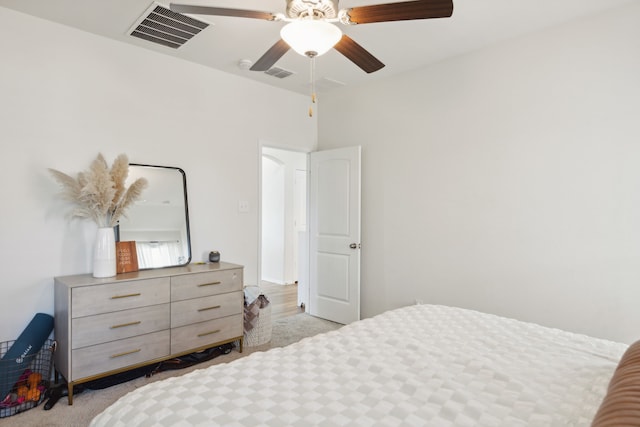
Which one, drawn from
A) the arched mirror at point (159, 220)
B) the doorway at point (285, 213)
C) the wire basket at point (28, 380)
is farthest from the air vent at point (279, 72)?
the wire basket at point (28, 380)

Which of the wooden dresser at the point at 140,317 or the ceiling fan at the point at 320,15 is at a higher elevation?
the ceiling fan at the point at 320,15

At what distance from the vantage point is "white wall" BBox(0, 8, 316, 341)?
8.59 ft

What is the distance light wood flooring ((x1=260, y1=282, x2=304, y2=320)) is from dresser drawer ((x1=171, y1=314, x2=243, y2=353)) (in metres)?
1.16

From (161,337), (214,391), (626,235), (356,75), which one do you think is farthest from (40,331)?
(626,235)

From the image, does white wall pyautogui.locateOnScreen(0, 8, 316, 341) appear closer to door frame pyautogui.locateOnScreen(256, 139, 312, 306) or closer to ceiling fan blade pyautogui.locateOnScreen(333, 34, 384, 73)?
door frame pyautogui.locateOnScreen(256, 139, 312, 306)

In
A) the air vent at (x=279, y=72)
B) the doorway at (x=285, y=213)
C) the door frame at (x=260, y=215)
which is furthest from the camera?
the doorway at (x=285, y=213)

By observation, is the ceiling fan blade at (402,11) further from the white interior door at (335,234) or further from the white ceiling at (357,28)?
the white interior door at (335,234)

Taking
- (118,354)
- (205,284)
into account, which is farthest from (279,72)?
(118,354)

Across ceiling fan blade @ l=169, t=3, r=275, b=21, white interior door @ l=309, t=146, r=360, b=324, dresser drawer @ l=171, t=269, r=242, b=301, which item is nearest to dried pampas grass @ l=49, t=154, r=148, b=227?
dresser drawer @ l=171, t=269, r=242, b=301

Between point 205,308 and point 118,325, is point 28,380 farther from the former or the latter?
point 205,308

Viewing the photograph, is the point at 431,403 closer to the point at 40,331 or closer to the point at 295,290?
the point at 40,331

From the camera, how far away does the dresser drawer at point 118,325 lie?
2.42m

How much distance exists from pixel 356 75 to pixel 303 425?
352 cm

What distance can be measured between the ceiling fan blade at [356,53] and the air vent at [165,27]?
4.04 feet
